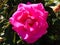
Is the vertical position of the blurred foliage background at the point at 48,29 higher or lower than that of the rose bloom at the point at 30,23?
lower

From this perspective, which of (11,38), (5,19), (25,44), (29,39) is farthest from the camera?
(5,19)

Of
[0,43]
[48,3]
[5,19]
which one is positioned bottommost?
[0,43]

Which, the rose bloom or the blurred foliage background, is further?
the blurred foliage background

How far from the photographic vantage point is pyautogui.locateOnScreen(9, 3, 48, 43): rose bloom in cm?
111

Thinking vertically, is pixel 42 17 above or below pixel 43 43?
above

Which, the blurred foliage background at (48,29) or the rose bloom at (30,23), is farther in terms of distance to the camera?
the blurred foliage background at (48,29)

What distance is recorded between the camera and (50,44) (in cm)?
127

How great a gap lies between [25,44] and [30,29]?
0.47 feet

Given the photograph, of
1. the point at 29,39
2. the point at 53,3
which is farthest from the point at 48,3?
the point at 29,39

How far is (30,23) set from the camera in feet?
3.78

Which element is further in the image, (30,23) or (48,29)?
(48,29)

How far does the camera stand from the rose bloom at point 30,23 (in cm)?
111

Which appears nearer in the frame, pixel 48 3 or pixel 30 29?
pixel 30 29

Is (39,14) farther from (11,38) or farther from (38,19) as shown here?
(11,38)
